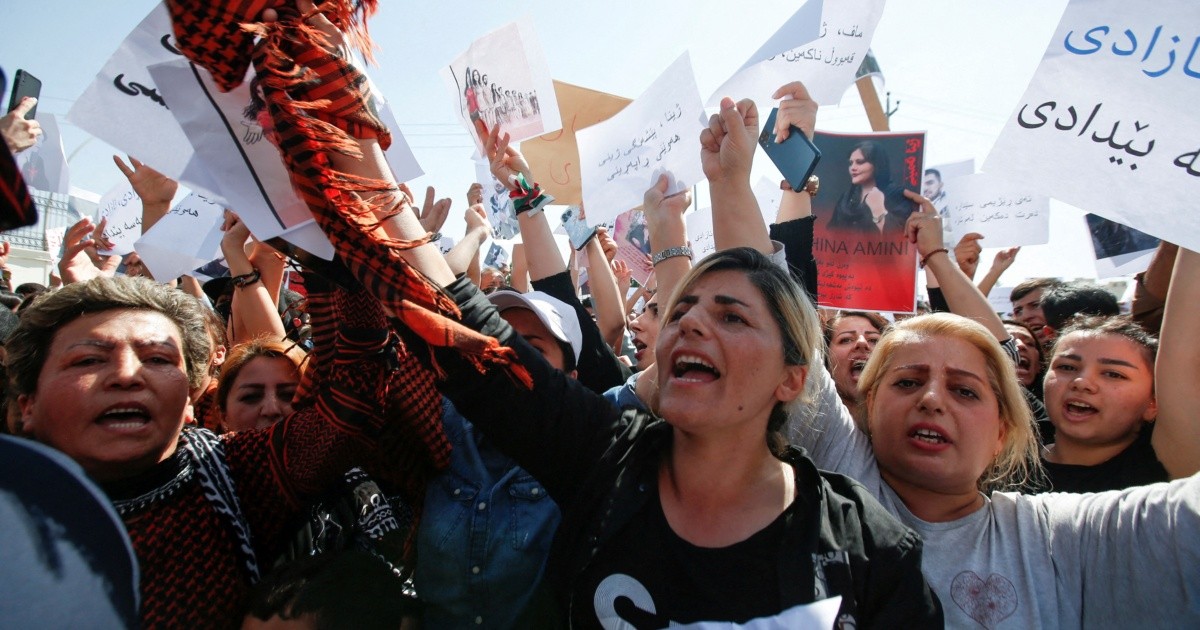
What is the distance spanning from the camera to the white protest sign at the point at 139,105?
4.30 feet

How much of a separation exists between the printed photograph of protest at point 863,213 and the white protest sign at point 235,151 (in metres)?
2.91

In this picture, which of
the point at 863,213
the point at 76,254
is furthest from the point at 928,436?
the point at 76,254

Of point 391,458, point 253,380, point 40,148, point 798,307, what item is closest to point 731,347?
point 798,307

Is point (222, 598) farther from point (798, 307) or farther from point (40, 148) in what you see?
point (40, 148)

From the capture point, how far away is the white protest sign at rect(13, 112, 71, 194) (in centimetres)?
435

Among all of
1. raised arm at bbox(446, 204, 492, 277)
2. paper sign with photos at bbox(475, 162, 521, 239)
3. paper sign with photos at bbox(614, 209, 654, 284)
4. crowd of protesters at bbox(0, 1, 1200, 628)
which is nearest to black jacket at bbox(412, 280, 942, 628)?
crowd of protesters at bbox(0, 1, 1200, 628)

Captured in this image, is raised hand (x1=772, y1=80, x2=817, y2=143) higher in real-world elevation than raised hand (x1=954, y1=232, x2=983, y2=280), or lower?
higher

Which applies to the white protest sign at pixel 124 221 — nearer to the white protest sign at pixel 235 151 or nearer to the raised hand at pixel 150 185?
the raised hand at pixel 150 185

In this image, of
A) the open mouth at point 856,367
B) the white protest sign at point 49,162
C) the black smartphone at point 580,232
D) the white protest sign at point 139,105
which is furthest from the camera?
the white protest sign at point 49,162

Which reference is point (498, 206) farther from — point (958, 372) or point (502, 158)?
point (958, 372)

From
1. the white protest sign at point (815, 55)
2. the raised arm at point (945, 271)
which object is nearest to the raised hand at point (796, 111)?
the white protest sign at point (815, 55)

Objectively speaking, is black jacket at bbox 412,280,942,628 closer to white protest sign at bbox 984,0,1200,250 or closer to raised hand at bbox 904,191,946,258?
white protest sign at bbox 984,0,1200,250

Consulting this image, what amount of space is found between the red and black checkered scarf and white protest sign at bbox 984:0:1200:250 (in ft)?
6.73

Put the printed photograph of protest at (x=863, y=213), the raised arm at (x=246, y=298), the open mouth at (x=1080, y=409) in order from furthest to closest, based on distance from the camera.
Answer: the printed photograph of protest at (x=863, y=213) → the raised arm at (x=246, y=298) → the open mouth at (x=1080, y=409)
